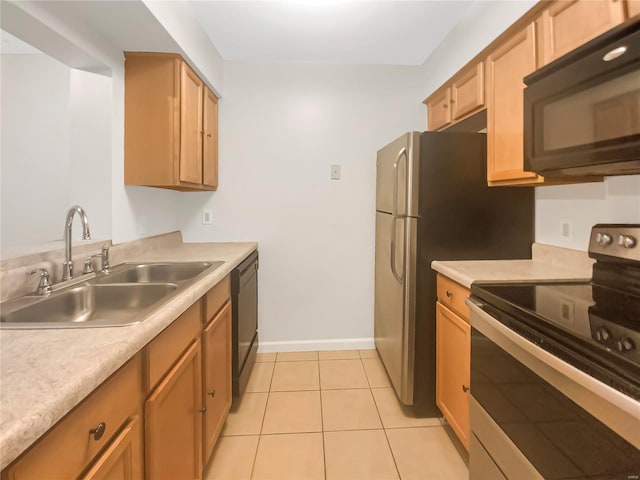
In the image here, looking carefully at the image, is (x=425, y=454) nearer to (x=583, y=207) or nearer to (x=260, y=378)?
(x=260, y=378)

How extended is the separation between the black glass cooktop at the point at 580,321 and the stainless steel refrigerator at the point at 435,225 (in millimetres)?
524

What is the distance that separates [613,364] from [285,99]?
103 inches

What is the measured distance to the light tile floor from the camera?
1.56 meters

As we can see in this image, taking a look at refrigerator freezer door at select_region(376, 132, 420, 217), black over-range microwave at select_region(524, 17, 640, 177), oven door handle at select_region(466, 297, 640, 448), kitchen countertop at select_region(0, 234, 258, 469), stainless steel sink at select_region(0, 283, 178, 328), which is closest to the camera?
kitchen countertop at select_region(0, 234, 258, 469)

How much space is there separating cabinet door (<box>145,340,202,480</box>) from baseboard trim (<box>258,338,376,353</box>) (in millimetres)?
1449

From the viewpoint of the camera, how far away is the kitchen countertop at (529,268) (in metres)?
1.45

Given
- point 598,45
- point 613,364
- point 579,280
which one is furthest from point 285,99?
point 613,364

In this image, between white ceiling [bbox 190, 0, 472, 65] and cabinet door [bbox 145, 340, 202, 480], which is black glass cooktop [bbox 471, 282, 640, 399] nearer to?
cabinet door [bbox 145, 340, 202, 480]

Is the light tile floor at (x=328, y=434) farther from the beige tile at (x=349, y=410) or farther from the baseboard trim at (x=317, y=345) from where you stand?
the baseboard trim at (x=317, y=345)

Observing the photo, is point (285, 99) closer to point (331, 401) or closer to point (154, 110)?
point (154, 110)

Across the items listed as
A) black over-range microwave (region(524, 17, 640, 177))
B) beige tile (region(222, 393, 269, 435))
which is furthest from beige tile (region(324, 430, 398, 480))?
black over-range microwave (region(524, 17, 640, 177))

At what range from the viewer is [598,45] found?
3.20 feet

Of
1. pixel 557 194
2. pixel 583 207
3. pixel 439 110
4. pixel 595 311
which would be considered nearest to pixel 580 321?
pixel 595 311

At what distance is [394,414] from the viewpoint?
6.47ft
